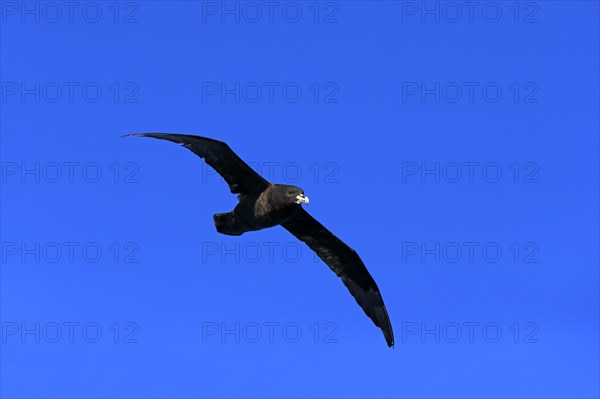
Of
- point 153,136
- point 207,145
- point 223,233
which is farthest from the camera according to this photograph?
point 223,233

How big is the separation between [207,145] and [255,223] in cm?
234

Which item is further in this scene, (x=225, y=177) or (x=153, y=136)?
(x=225, y=177)

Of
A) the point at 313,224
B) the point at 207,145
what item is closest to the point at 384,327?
the point at 313,224

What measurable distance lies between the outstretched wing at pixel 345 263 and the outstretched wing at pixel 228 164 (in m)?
1.99

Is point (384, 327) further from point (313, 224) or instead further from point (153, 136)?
point (153, 136)

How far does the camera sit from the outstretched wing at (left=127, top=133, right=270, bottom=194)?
77.6 ft

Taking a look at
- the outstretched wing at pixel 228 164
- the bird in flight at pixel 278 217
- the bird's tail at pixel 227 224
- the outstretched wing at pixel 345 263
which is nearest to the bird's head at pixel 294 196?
the bird in flight at pixel 278 217

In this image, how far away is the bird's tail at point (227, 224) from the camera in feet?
83.3

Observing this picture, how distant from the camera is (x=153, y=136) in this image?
22.4 m

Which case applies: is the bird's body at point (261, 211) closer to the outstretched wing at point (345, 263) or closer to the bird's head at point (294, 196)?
the bird's head at point (294, 196)

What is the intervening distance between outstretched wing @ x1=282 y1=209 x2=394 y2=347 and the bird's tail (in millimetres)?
1844

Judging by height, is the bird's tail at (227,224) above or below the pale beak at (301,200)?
above

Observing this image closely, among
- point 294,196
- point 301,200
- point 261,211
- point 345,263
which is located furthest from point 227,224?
point 345,263

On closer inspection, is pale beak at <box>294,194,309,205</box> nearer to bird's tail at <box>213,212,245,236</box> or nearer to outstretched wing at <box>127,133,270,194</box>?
outstretched wing at <box>127,133,270,194</box>
